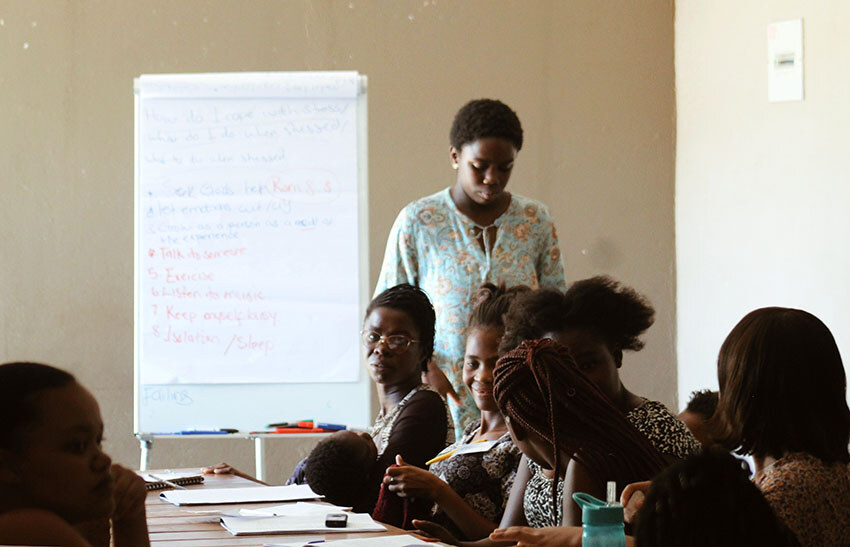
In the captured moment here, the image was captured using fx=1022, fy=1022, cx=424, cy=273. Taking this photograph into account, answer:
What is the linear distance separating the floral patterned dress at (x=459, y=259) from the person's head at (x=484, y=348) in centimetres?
54

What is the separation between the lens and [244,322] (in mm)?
3980

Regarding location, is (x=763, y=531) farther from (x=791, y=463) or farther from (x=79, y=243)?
(x=79, y=243)

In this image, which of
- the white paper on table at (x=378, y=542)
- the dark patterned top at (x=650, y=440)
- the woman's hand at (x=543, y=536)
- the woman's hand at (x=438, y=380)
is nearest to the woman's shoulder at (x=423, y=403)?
the woman's hand at (x=438, y=380)

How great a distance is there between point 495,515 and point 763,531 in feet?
4.15

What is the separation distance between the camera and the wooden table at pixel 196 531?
5.40ft

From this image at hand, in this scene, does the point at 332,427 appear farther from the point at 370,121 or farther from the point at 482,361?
the point at 482,361

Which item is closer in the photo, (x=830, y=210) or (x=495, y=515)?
(x=495, y=515)

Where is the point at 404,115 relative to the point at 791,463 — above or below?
above

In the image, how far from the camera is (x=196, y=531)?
1.77m

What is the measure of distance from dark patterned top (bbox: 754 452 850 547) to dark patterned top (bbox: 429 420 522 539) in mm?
782

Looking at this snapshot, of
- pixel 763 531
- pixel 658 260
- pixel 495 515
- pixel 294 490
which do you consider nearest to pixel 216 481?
pixel 294 490

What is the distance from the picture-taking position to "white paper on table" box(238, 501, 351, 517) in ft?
6.30

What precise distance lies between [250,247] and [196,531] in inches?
92.1

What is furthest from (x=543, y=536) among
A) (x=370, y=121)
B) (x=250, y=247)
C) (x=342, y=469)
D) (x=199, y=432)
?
(x=370, y=121)
